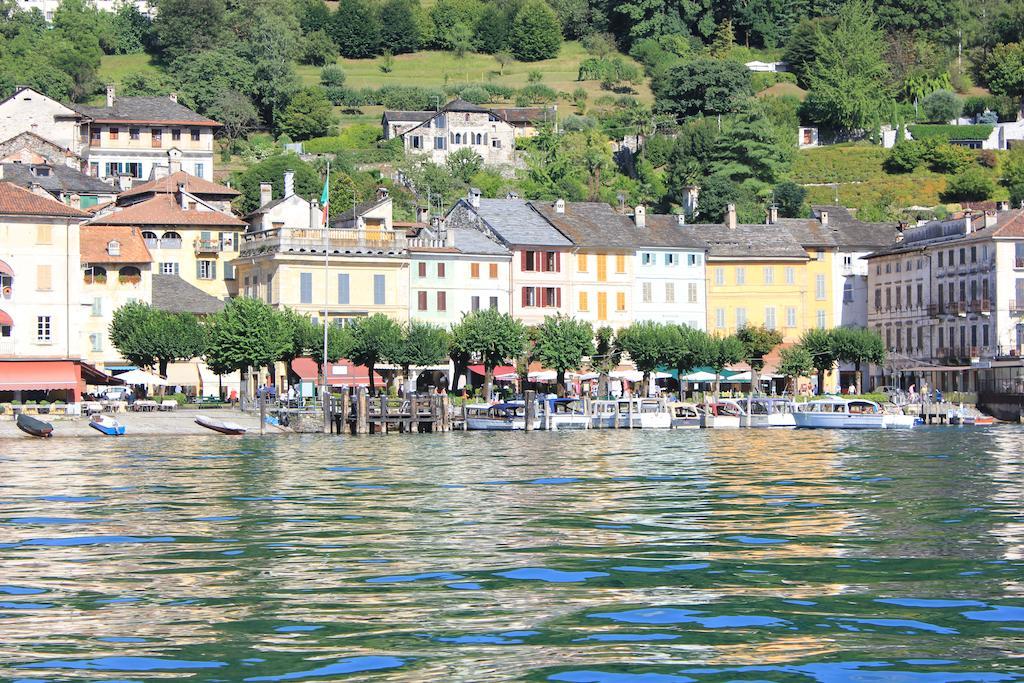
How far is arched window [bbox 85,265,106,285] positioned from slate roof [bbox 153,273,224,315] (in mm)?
2947

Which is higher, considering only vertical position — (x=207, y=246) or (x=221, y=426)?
(x=207, y=246)

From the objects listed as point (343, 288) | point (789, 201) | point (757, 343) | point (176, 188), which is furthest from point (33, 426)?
point (789, 201)

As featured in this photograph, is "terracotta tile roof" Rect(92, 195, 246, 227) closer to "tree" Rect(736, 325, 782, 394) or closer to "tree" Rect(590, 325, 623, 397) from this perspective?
"tree" Rect(590, 325, 623, 397)

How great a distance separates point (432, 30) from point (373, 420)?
416 ft

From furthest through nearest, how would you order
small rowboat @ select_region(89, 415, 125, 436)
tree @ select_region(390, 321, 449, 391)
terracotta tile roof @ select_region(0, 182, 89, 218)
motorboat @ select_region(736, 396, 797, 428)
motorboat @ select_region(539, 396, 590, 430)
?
tree @ select_region(390, 321, 449, 391), motorboat @ select_region(736, 396, 797, 428), motorboat @ select_region(539, 396, 590, 430), terracotta tile roof @ select_region(0, 182, 89, 218), small rowboat @ select_region(89, 415, 125, 436)

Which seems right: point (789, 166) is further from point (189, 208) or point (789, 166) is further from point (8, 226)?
point (8, 226)

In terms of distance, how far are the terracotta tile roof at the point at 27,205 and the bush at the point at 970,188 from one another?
72.5 m

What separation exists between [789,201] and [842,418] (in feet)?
142

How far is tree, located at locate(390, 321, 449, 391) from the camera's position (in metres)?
83.1

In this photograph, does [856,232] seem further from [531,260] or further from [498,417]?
[498,417]

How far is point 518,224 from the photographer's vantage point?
317 ft

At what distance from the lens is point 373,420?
71250 millimetres

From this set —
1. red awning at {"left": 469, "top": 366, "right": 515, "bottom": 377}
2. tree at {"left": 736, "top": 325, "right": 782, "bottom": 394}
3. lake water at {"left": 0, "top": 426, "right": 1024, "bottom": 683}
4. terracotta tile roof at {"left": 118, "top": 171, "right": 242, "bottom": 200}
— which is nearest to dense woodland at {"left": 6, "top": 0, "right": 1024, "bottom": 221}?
terracotta tile roof at {"left": 118, "top": 171, "right": 242, "bottom": 200}

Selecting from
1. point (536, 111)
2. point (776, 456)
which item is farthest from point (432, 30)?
point (776, 456)
